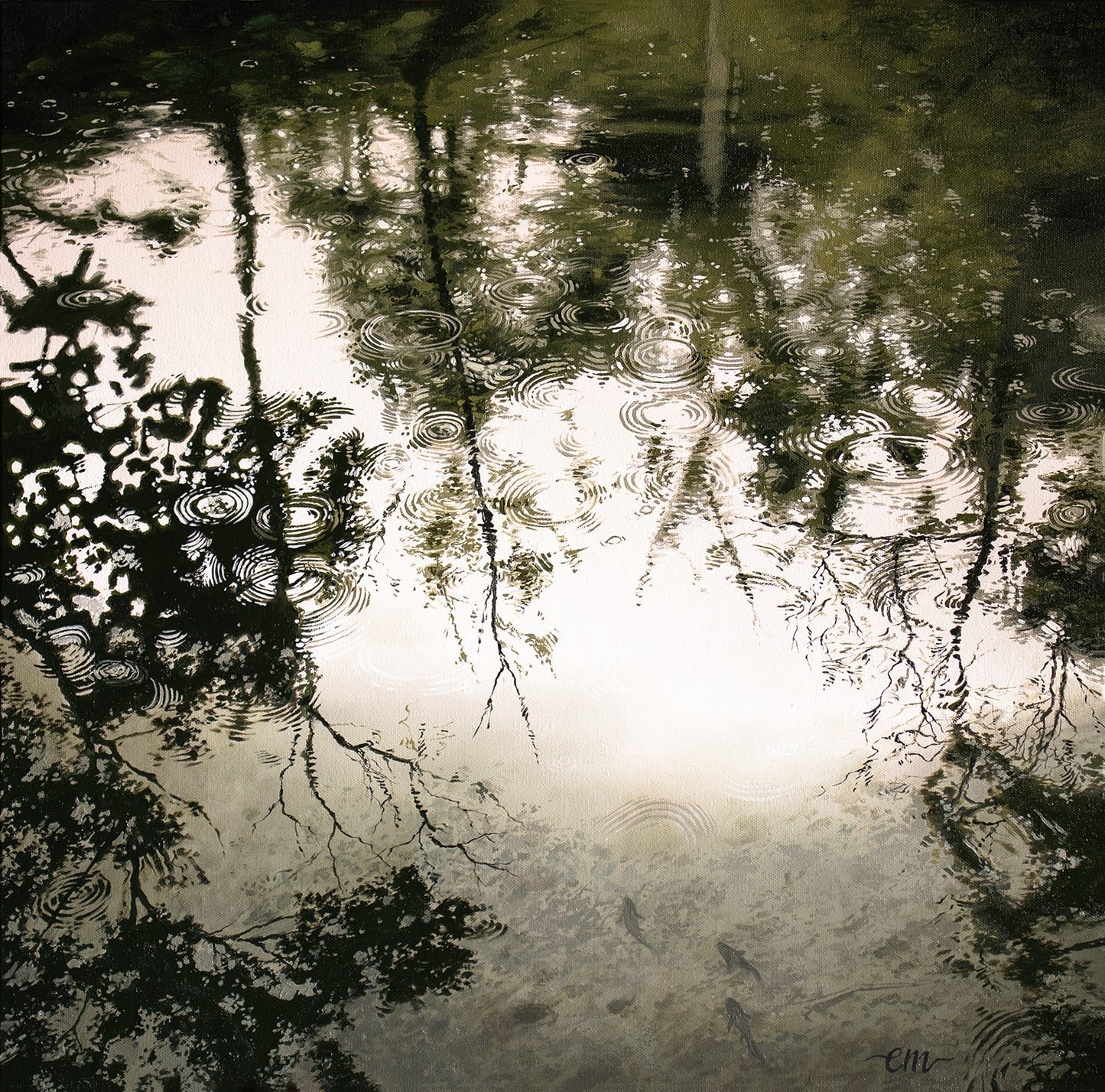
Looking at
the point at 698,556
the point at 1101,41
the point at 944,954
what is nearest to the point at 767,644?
the point at 698,556

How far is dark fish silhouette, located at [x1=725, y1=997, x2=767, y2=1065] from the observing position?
1.23 metres

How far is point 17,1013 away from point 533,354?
1381 mm

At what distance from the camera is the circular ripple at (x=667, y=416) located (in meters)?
1.91

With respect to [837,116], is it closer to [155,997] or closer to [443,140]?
[443,140]

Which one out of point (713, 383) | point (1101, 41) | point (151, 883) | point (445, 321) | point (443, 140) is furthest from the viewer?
point (1101, 41)

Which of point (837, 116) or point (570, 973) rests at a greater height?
point (837, 116)

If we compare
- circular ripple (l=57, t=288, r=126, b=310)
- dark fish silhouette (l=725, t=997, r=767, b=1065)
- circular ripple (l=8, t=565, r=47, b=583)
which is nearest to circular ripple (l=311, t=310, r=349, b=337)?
circular ripple (l=57, t=288, r=126, b=310)

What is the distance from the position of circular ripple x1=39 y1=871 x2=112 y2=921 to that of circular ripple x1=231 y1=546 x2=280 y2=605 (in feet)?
1.59

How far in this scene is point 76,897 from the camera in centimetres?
135

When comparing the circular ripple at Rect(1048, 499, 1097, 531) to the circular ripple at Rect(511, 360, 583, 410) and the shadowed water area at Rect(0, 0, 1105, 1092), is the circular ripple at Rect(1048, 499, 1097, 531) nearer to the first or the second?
the shadowed water area at Rect(0, 0, 1105, 1092)

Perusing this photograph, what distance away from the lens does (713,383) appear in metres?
1.99

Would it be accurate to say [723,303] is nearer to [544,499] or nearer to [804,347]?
[804,347]

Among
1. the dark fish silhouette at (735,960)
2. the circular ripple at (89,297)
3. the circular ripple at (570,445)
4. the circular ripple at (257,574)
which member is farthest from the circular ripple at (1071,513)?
the circular ripple at (89,297)
